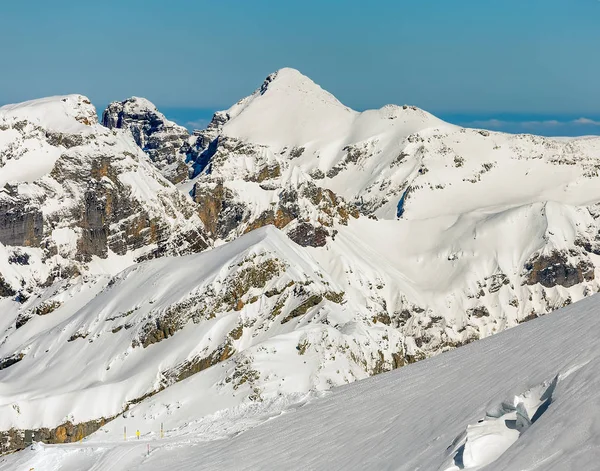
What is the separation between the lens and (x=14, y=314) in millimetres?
188750

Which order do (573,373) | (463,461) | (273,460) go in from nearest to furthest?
(463,461) < (573,373) < (273,460)

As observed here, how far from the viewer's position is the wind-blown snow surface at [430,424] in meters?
17.5

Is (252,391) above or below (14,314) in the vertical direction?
below

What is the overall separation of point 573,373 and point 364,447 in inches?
307

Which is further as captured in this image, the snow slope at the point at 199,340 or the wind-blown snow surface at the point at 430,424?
the snow slope at the point at 199,340

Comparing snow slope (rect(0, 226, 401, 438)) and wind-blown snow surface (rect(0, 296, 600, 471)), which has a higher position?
snow slope (rect(0, 226, 401, 438))

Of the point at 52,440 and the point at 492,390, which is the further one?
the point at 52,440

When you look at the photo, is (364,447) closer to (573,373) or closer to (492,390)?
(492,390)

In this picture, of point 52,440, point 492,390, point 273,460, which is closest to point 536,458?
point 492,390

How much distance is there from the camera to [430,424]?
81.3 feet

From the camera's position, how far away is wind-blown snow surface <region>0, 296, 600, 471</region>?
17516 mm

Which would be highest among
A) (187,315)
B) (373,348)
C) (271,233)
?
(271,233)

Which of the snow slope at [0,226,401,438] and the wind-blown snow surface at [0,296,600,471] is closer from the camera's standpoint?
the wind-blown snow surface at [0,296,600,471]

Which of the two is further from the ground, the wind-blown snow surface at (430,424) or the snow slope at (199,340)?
the snow slope at (199,340)
